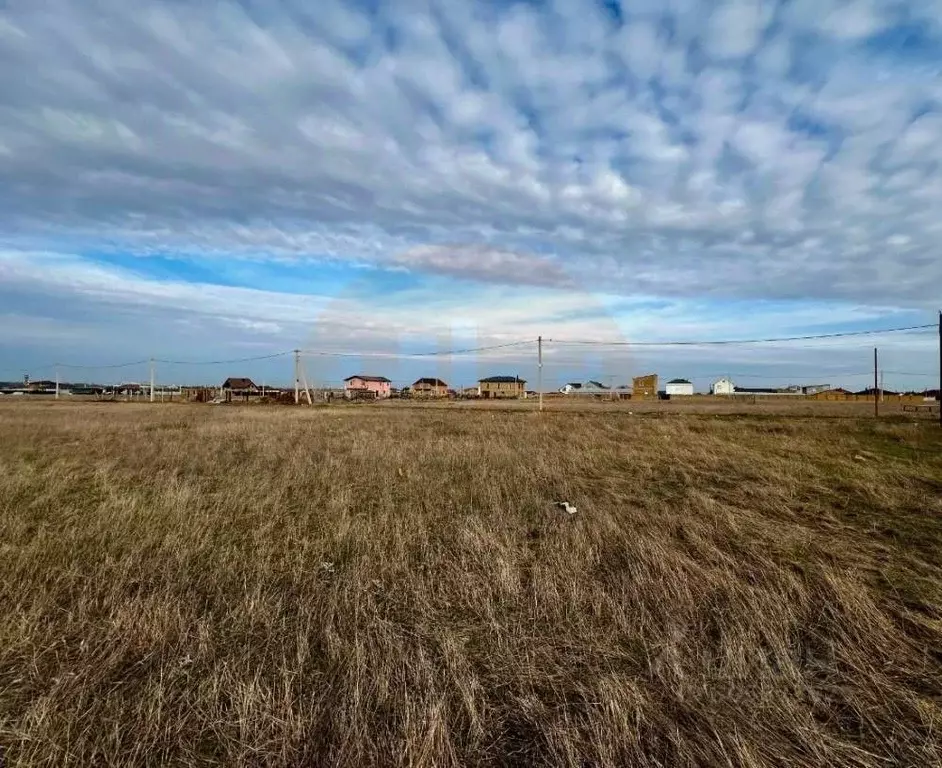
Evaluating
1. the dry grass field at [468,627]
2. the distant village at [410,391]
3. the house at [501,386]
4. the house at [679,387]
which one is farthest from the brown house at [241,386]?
the house at [679,387]

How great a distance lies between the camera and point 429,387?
105m

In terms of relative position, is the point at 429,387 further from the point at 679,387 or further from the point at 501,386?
the point at 679,387

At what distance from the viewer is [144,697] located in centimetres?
296

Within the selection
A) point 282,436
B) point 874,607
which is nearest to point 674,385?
point 282,436

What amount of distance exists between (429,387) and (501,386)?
66.9ft

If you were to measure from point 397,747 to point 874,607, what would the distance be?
3814mm

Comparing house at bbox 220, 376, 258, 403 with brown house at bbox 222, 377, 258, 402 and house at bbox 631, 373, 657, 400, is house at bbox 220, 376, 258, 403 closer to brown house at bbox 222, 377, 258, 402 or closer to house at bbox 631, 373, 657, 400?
brown house at bbox 222, 377, 258, 402

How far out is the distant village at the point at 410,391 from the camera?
7744 cm

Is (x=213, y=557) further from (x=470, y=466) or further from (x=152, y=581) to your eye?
(x=470, y=466)

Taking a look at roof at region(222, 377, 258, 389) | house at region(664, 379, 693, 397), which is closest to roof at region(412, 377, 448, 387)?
roof at region(222, 377, 258, 389)

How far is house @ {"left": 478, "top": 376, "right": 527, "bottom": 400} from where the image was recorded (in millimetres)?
114000

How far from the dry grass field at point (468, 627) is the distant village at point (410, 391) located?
185 feet

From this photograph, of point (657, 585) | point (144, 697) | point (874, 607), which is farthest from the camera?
point (657, 585)

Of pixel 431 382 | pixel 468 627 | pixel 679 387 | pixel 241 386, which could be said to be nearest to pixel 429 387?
pixel 431 382
